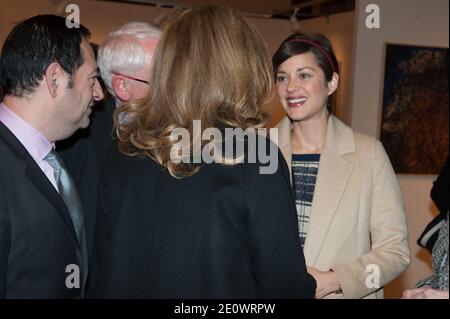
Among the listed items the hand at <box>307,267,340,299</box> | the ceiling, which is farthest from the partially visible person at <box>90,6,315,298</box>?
the ceiling

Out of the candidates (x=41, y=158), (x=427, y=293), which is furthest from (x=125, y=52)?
(x=427, y=293)

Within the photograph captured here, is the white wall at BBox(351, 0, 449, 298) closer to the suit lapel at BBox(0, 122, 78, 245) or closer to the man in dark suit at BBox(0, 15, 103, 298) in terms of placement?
the man in dark suit at BBox(0, 15, 103, 298)

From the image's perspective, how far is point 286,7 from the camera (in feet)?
18.3

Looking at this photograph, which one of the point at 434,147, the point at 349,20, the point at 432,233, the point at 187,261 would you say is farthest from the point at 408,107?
the point at 187,261

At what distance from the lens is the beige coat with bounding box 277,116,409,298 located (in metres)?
2.21

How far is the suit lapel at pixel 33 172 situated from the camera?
5.65 ft

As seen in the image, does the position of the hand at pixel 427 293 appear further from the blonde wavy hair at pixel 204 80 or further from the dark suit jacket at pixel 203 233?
the blonde wavy hair at pixel 204 80

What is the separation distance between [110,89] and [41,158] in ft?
2.26

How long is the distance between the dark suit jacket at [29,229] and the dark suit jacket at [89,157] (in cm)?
42

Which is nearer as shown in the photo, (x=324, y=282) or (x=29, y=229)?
(x=29, y=229)

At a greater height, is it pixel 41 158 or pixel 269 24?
pixel 269 24

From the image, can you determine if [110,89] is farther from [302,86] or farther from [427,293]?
[427,293]

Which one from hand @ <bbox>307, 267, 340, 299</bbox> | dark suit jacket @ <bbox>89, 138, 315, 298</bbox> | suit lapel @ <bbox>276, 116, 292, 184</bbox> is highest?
suit lapel @ <bbox>276, 116, 292, 184</bbox>

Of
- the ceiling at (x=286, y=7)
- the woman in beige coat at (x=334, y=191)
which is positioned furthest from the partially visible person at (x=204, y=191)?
the ceiling at (x=286, y=7)
